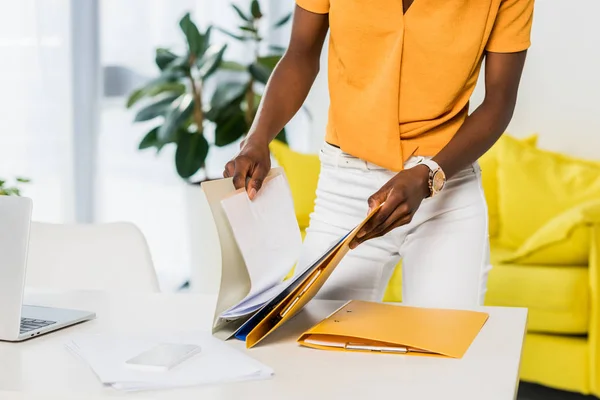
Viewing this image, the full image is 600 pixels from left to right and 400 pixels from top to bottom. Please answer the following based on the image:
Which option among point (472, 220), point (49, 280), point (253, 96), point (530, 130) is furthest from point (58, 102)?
point (472, 220)

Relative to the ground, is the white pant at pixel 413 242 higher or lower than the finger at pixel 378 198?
lower

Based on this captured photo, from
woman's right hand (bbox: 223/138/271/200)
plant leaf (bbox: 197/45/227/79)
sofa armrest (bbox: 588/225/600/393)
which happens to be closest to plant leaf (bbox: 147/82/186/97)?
plant leaf (bbox: 197/45/227/79)

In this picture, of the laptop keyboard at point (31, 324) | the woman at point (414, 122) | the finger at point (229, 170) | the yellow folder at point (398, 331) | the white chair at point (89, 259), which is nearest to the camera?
the yellow folder at point (398, 331)

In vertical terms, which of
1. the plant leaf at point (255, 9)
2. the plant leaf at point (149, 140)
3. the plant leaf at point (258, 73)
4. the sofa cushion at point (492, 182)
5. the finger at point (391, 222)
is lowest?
the sofa cushion at point (492, 182)

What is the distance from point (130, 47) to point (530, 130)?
1.86m

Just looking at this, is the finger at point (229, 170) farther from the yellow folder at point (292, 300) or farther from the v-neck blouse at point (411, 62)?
the v-neck blouse at point (411, 62)

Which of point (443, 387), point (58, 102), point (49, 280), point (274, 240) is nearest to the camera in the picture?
point (443, 387)

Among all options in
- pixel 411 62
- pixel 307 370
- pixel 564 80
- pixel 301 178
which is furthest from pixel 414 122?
pixel 564 80

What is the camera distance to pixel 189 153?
3521 mm

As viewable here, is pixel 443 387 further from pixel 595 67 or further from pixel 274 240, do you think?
pixel 595 67

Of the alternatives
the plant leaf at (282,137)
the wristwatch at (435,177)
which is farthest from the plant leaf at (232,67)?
the wristwatch at (435,177)

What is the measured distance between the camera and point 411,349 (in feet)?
3.51

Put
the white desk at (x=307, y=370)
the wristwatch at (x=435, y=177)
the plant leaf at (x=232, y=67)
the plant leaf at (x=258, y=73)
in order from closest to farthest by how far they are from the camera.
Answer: the white desk at (x=307, y=370)
the wristwatch at (x=435, y=177)
the plant leaf at (x=258, y=73)
the plant leaf at (x=232, y=67)

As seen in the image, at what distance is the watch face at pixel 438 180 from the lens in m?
1.40
